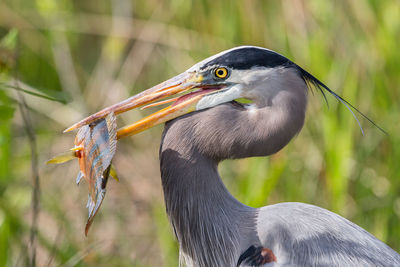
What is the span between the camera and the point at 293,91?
6.41 ft

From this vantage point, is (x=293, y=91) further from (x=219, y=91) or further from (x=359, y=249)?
(x=359, y=249)

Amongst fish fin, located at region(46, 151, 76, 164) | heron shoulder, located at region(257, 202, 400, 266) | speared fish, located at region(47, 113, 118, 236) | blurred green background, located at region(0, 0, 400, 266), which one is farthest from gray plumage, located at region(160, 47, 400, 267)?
blurred green background, located at region(0, 0, 400, 266)

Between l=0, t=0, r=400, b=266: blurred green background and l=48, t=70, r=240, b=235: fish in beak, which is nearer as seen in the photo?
l=48, t=70, r=240, b=235: fish in beak

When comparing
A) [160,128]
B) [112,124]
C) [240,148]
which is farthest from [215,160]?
[160,128]

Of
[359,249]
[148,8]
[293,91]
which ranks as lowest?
[359,249]

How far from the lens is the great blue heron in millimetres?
1918

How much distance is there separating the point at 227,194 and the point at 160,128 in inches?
96.4

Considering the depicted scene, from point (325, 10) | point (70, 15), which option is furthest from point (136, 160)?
point (325, 10)

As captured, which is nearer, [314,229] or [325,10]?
[314,229]

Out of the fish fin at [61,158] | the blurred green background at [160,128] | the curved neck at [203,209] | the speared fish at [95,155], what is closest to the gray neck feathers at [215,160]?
the curved neck at [203,209]

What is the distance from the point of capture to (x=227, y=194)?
2.08m

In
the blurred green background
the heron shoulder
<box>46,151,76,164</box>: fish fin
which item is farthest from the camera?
the blurred green background

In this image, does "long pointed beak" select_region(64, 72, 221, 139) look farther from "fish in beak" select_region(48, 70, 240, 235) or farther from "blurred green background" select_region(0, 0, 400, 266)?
"blurred green background" select_region(0, 0, 400, 266)

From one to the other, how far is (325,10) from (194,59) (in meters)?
1.01
